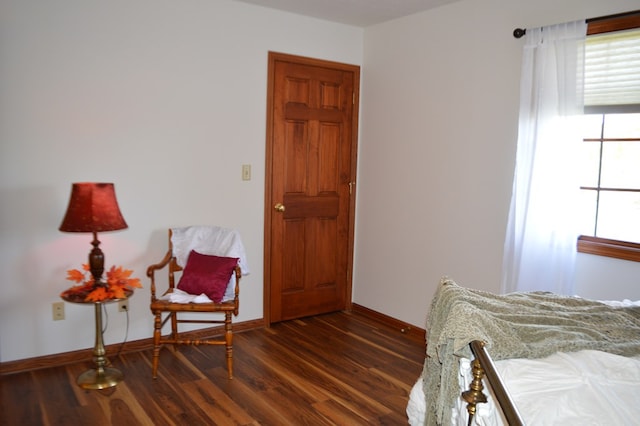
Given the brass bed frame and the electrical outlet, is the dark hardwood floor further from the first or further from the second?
the brass bed frame

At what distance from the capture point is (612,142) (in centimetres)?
294

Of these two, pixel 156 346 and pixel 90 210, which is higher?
pixel 90 210

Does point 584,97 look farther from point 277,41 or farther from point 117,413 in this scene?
point 117,413

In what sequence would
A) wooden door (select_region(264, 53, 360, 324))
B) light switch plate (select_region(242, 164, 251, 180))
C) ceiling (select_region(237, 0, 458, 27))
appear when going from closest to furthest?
ceiling (select_region(237, 0, 458, 27)) → light switch plate (select_region(242, 164, 251, 180)) → wooden door (select_region(264, 53, 360, 324))

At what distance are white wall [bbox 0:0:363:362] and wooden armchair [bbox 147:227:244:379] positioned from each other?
17cm

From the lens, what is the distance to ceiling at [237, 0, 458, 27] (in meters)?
3.65

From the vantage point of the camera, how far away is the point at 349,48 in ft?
14.3

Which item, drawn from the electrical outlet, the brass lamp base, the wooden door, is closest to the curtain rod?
→ the wooden door

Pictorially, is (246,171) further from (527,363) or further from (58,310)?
(527,363)

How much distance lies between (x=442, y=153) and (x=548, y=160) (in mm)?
924

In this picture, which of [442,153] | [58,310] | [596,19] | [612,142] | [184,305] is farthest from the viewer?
[442,153]

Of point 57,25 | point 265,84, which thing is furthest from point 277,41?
point 57,25

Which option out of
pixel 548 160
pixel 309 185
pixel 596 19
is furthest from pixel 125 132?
pixel 596 19

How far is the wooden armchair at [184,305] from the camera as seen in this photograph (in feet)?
10.1
